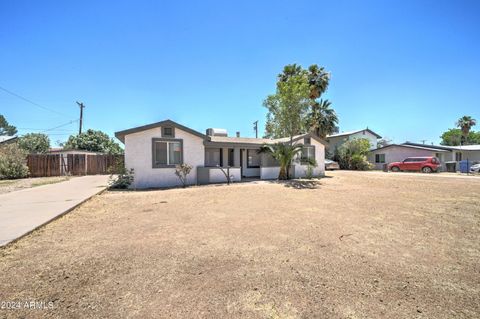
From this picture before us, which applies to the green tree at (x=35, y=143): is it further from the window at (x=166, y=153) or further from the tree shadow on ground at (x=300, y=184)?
the tree shadow on ground at (x=300, y=184)

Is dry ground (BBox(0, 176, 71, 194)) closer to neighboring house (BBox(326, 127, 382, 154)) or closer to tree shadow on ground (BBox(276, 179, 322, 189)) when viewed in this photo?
tree shadow on ground (BBox(276, 179, 322, 189))

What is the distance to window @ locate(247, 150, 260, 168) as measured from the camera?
18.6 m

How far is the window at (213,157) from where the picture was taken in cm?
1638

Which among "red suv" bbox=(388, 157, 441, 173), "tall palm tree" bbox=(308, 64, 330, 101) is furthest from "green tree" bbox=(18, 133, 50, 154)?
"red suv" bbox=(388, 157, 441, 173)

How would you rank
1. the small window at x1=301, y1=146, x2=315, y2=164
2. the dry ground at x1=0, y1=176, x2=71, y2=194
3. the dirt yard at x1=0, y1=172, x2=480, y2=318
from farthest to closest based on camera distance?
the small window at x1=301, y1=146, x2=315, y2=164 → the dry ground at x1=0, y1=176, x2=71, y2=194 → the dirt yard at x1=0, y1=172, x2=480, y2=318

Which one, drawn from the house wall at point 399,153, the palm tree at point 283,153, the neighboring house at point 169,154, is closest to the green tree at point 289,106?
the palm tree at point 283,153

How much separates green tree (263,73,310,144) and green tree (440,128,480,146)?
69.2 meters

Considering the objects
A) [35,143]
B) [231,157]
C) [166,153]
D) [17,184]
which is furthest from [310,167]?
[35,143]

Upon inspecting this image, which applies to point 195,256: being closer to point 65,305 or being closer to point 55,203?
point 65,305

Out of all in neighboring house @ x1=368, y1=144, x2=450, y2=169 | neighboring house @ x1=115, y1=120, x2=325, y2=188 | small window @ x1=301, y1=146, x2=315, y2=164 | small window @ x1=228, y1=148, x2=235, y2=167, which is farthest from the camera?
neighboring house @ x1=368, y1=144, x2=450, y2=169

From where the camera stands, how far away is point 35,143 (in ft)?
99.9

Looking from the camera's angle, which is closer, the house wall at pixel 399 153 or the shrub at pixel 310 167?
the shrub at pixel 310 167

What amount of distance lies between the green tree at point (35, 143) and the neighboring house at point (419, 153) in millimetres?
45394

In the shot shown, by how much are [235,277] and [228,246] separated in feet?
3.74
